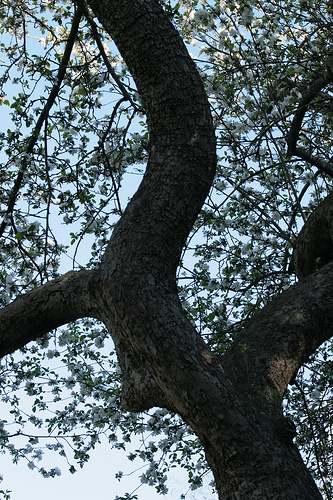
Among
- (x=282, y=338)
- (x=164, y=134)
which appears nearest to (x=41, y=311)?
(x=164, y=134)

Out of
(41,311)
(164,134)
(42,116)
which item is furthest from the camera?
(42,116)

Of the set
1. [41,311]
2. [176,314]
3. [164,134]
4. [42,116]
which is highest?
[42,116]

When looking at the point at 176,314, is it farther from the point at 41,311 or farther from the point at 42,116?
the point at 42,116

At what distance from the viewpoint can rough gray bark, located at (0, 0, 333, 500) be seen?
6.75 ft

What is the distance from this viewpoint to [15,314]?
2.84 meters

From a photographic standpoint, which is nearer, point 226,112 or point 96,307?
point 96,307

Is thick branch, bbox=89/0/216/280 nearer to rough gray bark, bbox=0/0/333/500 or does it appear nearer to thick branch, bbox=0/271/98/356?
rough gray bark, bbox=0/0/333/500

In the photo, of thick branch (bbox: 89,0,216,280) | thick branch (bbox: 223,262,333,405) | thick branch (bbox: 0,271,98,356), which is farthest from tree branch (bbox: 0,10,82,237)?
thick branch (bbox: 223,262,333,405)

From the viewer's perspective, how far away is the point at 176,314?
7.29 feet

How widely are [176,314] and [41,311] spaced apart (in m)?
0.95

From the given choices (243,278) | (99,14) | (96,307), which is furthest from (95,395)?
(99,14)

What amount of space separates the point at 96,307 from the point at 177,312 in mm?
546

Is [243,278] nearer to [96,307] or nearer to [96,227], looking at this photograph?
[96,227]

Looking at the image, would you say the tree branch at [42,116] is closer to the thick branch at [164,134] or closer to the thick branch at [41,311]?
the thick branch at [41,311]
